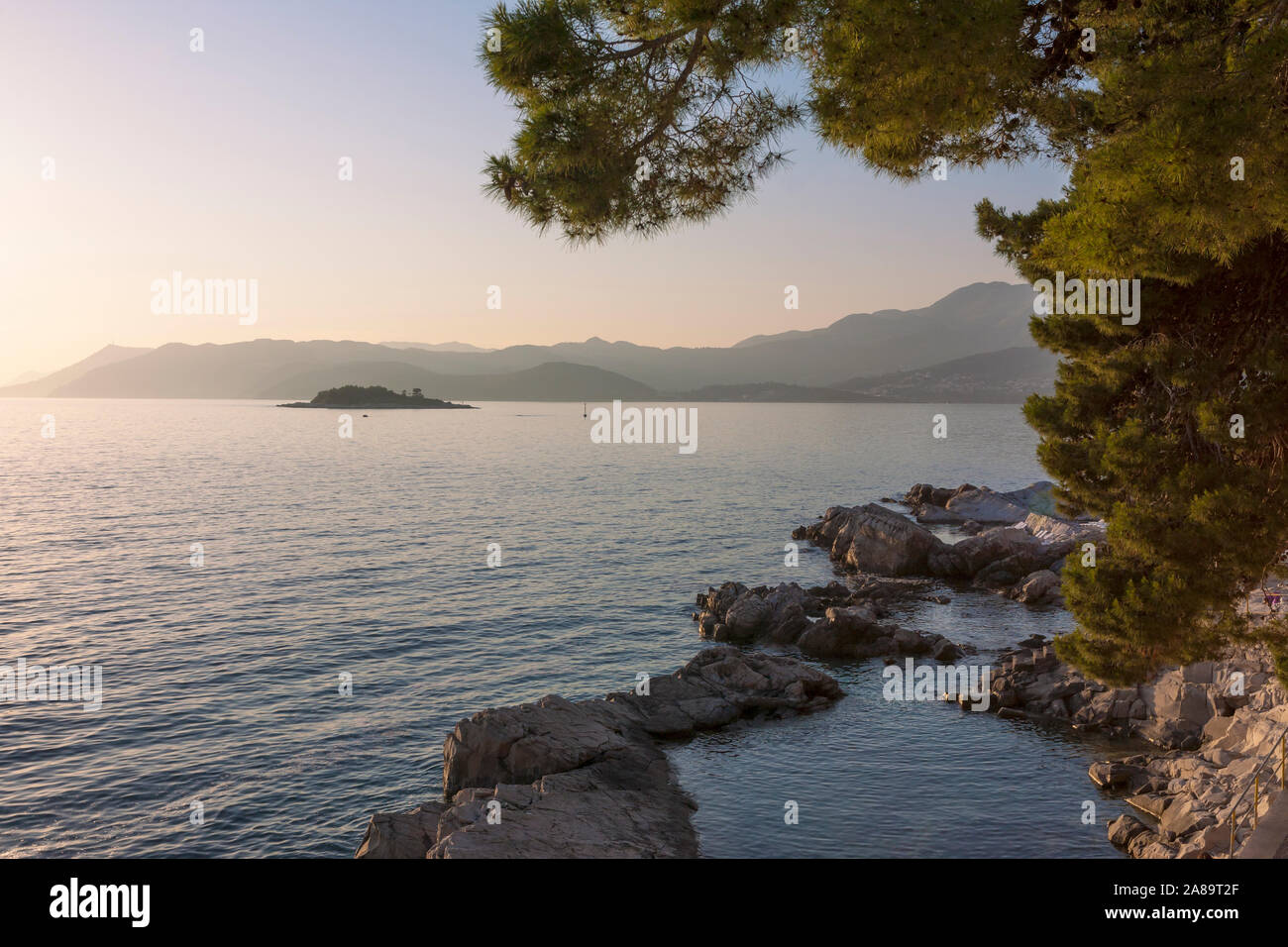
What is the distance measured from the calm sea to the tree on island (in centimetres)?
757

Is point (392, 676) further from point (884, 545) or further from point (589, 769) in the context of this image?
point (884, 545)

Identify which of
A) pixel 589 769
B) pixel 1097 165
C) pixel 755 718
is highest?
pixel 1097 165

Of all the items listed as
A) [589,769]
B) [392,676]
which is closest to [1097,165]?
[589,769]

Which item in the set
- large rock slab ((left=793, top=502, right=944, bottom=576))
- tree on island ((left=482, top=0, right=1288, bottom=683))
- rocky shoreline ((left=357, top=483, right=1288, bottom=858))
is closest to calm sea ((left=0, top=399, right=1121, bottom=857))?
rocky shoreline ((left=357, top=483, right=1288, bottom=858))

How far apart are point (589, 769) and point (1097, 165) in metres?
16.6

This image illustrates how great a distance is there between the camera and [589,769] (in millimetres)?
21094

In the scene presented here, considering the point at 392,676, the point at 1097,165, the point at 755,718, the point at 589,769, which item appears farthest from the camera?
the point at 392,676

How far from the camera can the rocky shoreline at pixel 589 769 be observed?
16734 mm

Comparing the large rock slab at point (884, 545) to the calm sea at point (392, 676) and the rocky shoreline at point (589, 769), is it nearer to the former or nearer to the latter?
the calm sea at point (392, 676)

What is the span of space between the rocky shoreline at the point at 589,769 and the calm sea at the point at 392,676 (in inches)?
43.2

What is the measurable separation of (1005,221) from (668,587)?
96.8 feet

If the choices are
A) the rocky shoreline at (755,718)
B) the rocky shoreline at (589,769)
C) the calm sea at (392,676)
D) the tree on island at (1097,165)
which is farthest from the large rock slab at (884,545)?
the tree on island at (1097,165)
